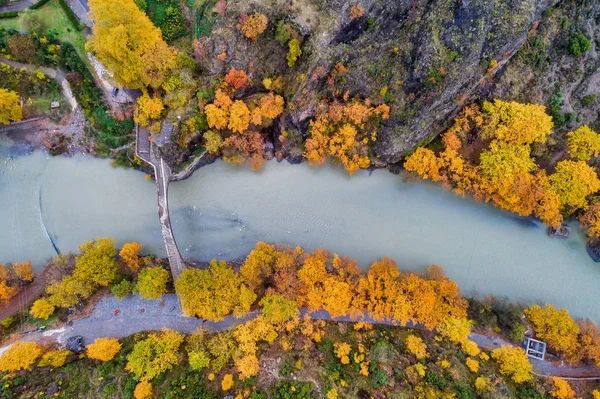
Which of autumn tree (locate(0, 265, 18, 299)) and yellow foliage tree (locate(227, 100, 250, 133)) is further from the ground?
yellow foliage tree (locate(227, 100, 250, 133))

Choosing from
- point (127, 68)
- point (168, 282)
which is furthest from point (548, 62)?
point (168, 282)

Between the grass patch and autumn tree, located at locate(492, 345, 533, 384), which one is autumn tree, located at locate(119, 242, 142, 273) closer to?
the grass patch

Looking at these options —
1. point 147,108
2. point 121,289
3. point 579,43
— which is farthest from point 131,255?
point 579,43

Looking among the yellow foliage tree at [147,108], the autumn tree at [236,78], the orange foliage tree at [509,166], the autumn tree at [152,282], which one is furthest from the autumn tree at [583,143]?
the autumn tree at [152,282]

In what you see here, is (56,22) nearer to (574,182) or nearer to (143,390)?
(143,390)

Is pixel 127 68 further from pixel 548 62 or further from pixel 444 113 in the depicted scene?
pixel 548 62

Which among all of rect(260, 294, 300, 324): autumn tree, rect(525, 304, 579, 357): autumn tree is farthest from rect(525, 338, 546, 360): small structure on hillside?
rect(260, 294, 300, 324): autumn tree
